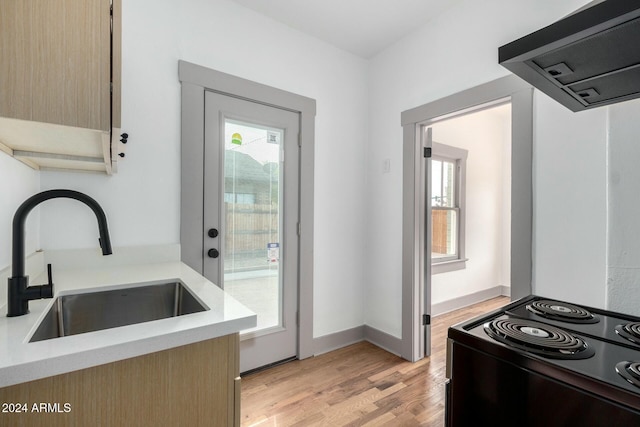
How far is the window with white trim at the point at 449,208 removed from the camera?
148 inches

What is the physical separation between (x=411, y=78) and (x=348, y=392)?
2486 mm

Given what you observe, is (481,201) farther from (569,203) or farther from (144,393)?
(144,393)

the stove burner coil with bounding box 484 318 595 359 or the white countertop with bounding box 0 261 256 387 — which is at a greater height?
the white countertop with bounding box 0 261 256 387

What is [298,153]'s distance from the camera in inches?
97.1

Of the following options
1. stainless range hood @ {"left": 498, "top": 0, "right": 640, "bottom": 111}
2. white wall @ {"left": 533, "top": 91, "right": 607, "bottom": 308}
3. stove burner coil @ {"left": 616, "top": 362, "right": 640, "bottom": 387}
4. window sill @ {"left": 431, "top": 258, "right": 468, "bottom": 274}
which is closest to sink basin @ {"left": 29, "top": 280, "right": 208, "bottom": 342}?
stove burner coil @ {"left": 616, "top": 362, "right": 640, "bottom": 387}

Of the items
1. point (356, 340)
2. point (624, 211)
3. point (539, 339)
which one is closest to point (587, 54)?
point (539, 339)

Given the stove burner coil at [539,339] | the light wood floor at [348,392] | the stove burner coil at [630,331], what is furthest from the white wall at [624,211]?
the light wood floor at [348,392]

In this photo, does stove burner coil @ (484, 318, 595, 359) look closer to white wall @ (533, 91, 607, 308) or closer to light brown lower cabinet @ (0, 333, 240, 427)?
light brown lower cabinet @ (0, 333, 240, 427)

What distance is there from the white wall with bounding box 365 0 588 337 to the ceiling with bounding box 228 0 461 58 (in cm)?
12

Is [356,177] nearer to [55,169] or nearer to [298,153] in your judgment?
[298,153]

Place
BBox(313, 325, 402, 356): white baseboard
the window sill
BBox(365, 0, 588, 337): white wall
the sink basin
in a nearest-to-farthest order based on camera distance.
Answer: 1. the sink basin
2. BBox(365, 0, 588, 337): white wall
3. BBox(313, 325, 402, 356): white baseboard
4. the window sill

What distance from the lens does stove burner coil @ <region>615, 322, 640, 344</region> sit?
2.75 feet

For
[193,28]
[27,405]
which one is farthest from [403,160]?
[27,405]

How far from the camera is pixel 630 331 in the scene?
2.88 ft
